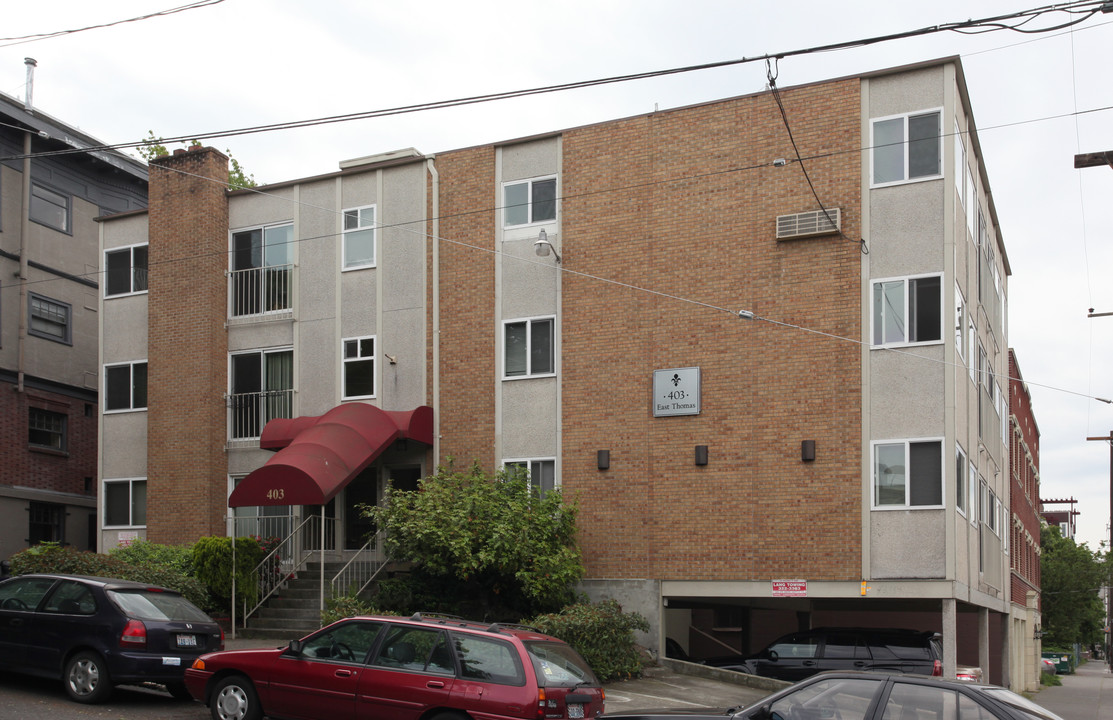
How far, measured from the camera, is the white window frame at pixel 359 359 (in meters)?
22.9

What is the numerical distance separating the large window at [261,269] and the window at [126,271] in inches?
98.1

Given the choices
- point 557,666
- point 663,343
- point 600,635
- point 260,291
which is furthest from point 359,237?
point 557,666

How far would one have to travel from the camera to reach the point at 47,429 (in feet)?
94.5

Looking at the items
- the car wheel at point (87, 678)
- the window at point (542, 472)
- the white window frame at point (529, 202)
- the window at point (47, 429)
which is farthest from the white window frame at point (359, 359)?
the car wheel at point (87, 678)

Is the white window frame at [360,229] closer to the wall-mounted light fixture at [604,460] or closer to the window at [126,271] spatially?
the window at [126,271]

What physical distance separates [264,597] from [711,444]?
913 cm

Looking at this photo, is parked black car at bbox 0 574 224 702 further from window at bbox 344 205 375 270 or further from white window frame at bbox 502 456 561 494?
window at bbox 344 205 375 270

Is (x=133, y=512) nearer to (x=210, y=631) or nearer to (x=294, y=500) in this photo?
(x=294, y=500)

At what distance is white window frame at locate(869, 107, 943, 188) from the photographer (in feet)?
61.2

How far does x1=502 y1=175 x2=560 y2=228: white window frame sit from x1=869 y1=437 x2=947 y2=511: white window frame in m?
7.69

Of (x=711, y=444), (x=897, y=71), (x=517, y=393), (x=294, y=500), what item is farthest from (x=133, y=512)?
(x=897, y=71)

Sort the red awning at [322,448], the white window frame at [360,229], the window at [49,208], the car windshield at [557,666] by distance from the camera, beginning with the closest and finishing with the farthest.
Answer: the car windshield at [557,666]
the red awning at [322,448]
the white window frame at [360,229]
the window at [49,208]

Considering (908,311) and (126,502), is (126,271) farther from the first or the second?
(908,311)

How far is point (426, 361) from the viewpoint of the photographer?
22391mm
